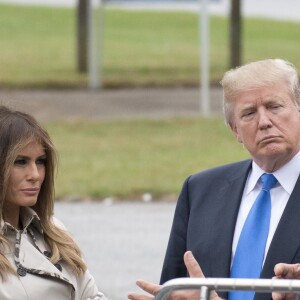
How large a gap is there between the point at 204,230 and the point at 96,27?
18.5 m

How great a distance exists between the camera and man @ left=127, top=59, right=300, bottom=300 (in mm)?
4707

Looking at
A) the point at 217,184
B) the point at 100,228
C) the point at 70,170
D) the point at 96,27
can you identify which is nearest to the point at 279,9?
the point at 96,27

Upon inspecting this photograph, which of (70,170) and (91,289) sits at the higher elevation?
(91,289)

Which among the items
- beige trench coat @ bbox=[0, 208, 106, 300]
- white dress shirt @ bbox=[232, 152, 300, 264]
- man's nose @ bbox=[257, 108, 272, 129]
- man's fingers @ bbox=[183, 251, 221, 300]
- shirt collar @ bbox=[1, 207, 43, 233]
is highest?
man's nose @ bbox=[257, 108, 272, 129]

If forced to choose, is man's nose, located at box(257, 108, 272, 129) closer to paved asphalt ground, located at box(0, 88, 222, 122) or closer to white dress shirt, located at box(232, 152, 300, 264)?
white dress shirt, located at box(232, 152, 300, 264)

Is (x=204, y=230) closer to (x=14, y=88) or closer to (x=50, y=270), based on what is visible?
(x=50, y=270)

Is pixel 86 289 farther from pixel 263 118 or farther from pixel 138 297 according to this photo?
pixel 263 118

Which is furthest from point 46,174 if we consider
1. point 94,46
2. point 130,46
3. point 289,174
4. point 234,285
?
point 130,46

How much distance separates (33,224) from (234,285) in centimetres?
122

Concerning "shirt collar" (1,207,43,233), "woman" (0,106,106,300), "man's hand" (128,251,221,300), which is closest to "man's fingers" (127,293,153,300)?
"man's hand" (128,251,221,300)

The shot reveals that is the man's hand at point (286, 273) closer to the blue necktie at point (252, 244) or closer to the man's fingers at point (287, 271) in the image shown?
the man's fingers at point (287, 271)

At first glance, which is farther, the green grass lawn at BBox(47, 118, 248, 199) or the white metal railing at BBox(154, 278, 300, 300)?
the green grass lawn at BBox(47, 118, 248, 199)

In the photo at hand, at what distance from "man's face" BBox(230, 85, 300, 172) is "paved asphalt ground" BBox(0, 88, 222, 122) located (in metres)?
14.2

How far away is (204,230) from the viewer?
491cm
